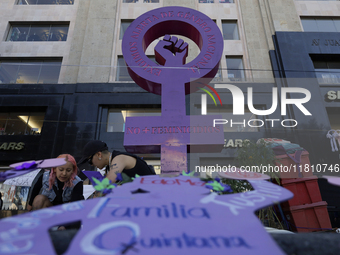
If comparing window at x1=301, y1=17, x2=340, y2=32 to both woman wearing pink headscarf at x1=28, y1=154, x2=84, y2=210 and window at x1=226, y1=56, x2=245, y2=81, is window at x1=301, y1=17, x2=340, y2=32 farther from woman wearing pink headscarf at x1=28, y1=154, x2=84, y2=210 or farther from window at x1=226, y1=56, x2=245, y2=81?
woman wearing pink headscarf at x1=28, y1=154, x2=84, y2=210

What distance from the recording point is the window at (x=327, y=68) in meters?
12.0

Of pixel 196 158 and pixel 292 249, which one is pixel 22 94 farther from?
pixel 292 249

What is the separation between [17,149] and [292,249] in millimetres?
13241

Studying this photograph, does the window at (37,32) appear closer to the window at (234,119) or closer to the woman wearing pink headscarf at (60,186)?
the window at (234,119)

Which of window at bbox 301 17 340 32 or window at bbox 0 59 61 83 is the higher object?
window at bbox 301 17 340 32

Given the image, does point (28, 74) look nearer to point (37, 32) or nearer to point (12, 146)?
point (37, 32)

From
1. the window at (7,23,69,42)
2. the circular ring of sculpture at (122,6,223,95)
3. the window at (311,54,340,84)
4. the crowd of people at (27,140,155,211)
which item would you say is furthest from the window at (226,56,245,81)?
the crowd of people at (27,140,155,211)

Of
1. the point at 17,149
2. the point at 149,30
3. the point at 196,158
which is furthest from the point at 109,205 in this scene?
the point at 17,149

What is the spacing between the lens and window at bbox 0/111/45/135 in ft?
38.3

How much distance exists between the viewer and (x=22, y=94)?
11.9 meters

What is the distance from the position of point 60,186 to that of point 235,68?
12604 mm

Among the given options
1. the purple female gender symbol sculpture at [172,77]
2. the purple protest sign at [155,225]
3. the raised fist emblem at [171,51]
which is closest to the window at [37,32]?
the purple female gender symbol sculpture at [172,77]

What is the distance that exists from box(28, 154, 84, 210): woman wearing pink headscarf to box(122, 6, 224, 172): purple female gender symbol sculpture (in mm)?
1040

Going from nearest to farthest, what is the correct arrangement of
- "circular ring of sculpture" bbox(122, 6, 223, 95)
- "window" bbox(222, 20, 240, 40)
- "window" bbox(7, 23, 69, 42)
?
"circular ring of sculpture" bbox(122, 6, 223, 95), "window" bbox(7, 23, 69, 42), "window" bbox(222, 20, 240, 40)
